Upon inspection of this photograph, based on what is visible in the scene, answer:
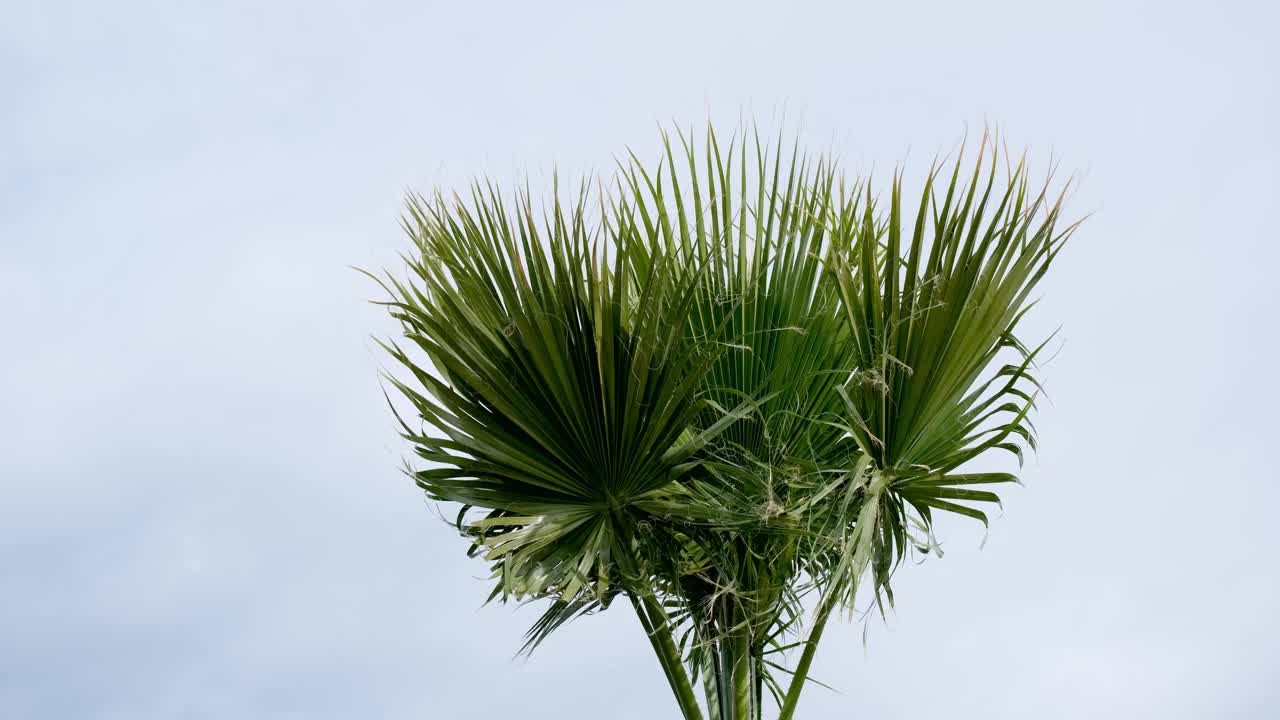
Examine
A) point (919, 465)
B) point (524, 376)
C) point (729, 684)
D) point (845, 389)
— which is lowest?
point (729, 684)

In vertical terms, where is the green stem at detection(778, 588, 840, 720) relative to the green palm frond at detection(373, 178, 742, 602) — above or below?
below

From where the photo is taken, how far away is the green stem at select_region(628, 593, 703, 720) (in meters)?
4.90

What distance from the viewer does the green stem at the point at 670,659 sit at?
4902 mm

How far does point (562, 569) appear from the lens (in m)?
4.55

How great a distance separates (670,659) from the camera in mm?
4910

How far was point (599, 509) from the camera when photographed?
462cm

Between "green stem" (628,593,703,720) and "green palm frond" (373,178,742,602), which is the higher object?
"green palm frond" (373,178,742,602)

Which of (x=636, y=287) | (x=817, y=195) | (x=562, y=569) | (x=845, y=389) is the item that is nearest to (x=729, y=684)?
(x=562, y=569)

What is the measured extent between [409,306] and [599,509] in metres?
1.00

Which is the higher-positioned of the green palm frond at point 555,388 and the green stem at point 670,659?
the green palm frond at point 555,388

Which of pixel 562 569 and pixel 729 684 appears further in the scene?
pixel 729 684

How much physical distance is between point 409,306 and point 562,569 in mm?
1088

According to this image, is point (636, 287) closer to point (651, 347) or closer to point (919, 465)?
point (651, 347)

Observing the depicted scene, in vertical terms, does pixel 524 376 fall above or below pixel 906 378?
above
